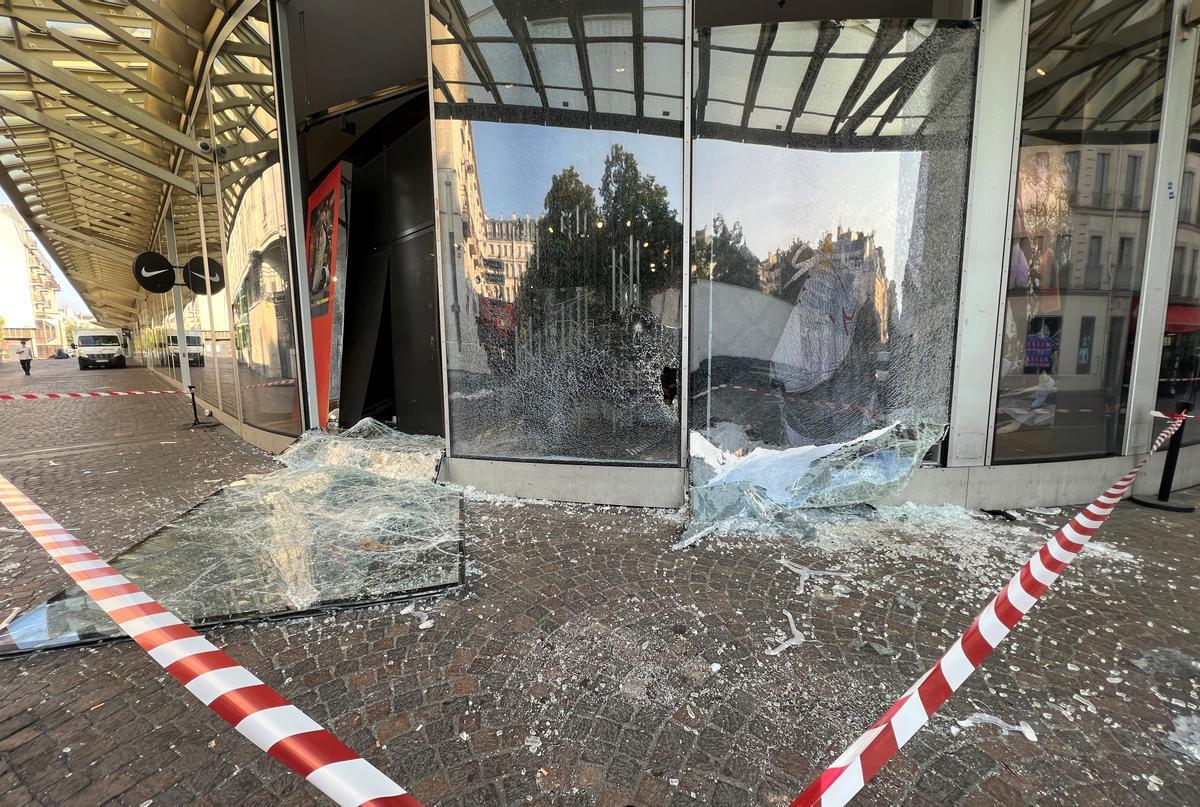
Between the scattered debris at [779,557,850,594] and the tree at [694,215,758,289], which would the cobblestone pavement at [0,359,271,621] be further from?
the tree at [694,215,758,289]

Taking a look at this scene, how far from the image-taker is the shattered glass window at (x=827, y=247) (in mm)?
4324

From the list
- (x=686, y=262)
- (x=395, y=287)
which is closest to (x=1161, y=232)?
(x=686, y=262)

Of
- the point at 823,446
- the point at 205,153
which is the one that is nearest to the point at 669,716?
the point at 823,446

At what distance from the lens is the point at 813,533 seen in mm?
3957

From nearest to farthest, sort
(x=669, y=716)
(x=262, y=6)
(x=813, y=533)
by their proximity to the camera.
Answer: (x=669, y=716) → (x=813, y=533) → (x=262, y=6)

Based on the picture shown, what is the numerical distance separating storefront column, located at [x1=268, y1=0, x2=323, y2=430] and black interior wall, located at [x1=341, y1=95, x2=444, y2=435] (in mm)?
Answer: 588

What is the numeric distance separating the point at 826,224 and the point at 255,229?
7.50 meters

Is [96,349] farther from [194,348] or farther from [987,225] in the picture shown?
[987,225]

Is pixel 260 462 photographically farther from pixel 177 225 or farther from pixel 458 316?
pixel 177 225

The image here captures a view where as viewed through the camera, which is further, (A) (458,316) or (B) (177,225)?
(B) (177,225)

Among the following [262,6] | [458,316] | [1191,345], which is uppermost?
[262,6]

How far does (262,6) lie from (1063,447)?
10021mm

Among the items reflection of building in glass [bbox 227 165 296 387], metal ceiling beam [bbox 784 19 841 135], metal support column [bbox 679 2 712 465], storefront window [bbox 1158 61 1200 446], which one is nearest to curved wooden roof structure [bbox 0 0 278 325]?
reflection of building in glass [bbox 227 165 296 387]

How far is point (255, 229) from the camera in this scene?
7.03 metres
